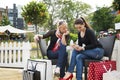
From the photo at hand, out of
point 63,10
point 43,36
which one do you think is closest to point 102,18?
point 63,10

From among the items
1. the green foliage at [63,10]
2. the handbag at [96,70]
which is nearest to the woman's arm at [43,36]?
the handbag at [96,70]

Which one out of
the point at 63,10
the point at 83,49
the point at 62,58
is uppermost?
Result: the point at 63,10

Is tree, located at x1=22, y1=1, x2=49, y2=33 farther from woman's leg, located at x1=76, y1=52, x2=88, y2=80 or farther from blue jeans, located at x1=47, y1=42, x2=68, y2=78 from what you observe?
woman's leg, located at x1=76, y1=52, x2=88, y2=80

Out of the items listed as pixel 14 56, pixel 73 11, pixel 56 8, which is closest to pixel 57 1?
pixel 56 8

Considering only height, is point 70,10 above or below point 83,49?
above

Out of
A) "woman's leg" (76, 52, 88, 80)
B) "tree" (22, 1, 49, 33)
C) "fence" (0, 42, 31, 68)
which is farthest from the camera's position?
"tree" (22, 1, 49, 33)

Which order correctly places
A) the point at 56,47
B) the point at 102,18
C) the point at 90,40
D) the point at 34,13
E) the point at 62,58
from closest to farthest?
the point at 90,40 → the point at 62,58 → the point at 56,47 → the point at 34,13 → the point at 102,18

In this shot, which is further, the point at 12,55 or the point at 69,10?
the point at 69,10

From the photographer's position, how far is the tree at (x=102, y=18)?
1662 inches

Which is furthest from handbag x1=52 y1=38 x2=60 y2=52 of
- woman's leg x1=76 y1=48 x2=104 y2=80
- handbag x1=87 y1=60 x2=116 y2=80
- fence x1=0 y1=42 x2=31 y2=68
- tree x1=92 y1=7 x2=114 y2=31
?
tree x1=92 y1=7 x2=114 y2=31

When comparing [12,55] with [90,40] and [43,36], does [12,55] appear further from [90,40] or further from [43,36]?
[90,40]

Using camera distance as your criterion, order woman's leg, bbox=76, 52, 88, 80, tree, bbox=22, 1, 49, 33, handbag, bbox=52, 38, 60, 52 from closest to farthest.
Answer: woman's leg, bbox=76, 52, 88, 80, handbag, bbox=52, 38, 60, 52, tree, bbox=22, 1, 49, 33

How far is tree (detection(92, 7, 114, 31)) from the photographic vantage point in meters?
42.2

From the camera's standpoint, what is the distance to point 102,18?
42.2m
